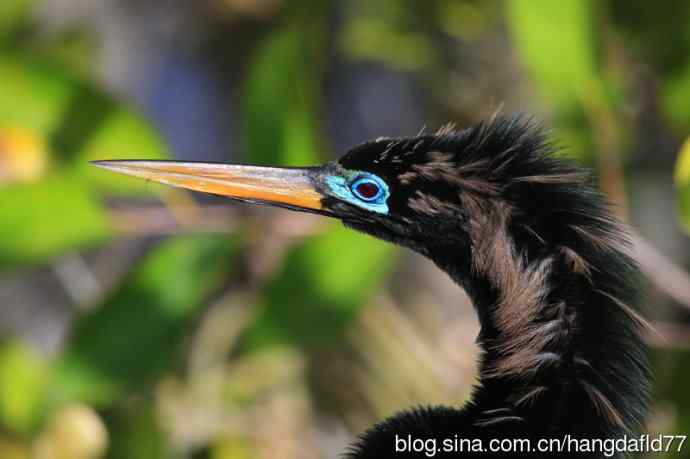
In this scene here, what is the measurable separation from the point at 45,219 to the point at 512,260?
867 mm

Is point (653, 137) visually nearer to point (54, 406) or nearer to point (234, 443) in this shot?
point (234, 443)

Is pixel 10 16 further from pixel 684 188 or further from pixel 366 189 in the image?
pixel 684 188

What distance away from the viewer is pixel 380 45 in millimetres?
2754

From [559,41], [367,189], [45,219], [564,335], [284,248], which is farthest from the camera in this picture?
[284,248]

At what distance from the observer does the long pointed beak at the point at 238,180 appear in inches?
53.9

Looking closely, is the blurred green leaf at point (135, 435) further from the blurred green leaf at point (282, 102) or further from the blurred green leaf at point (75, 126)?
the blurred green leaf at point (282, 102)

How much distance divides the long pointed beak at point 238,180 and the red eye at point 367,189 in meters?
0.06

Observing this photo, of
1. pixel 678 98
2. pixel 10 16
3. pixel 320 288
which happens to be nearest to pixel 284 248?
pixel 320 288

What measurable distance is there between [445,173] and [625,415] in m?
0.34

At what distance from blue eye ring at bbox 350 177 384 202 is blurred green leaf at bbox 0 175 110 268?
2.00ft

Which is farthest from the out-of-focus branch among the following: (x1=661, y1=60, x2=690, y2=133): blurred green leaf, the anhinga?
the anhinga

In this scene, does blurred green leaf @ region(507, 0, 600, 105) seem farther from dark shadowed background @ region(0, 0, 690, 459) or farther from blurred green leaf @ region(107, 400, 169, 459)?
blurred green leaf @ region(107, 400, 169, 459)

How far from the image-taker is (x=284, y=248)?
194cm

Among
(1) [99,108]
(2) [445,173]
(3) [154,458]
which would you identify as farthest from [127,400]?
(2) [445,173]
